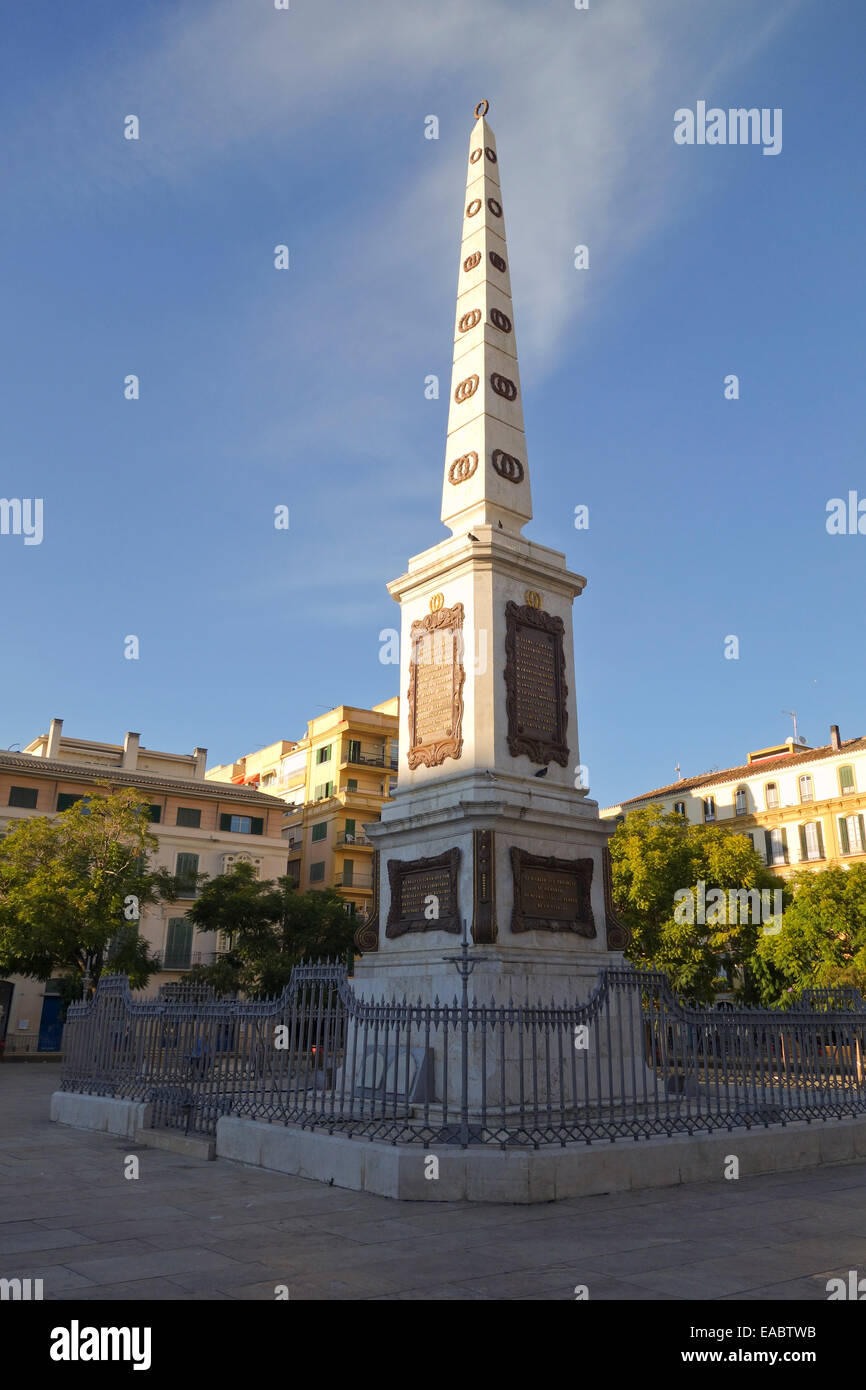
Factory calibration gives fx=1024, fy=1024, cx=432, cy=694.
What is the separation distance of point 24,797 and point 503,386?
107 feet

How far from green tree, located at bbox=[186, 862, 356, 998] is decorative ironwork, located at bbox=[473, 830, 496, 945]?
984 inches

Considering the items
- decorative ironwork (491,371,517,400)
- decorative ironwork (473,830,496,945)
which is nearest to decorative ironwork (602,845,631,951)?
decorative ironwork (473,830,496,945)

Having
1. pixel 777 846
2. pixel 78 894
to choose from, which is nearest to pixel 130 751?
pixel 78 894

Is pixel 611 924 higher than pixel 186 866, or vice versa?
pixel 186 866

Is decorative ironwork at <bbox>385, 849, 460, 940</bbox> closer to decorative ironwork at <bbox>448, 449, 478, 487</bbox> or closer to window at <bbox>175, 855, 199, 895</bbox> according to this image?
decorative ironwork at <bbox>448, 449, 478, 487</bbox>

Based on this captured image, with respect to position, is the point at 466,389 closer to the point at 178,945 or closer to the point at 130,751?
the point at 178,945

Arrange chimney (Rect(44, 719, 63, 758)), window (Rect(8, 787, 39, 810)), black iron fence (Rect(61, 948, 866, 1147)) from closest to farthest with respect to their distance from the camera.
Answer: black iron fence (Rect(61, 948, 866, 1147)) → window (Rect(8, 787, 39, 810)) → chimney (Rect(44, 719, 63, 758))

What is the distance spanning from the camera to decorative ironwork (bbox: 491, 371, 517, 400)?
14828 mm

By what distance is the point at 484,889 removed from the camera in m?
11.2

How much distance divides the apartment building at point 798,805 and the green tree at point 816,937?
1078cm

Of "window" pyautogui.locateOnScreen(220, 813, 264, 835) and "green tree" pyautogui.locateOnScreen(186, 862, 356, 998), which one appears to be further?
"window" pyautogui.locateOnScreen(220, 813, 264, 835)

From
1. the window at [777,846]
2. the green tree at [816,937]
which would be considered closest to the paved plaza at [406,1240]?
the green tree at [816,937]
